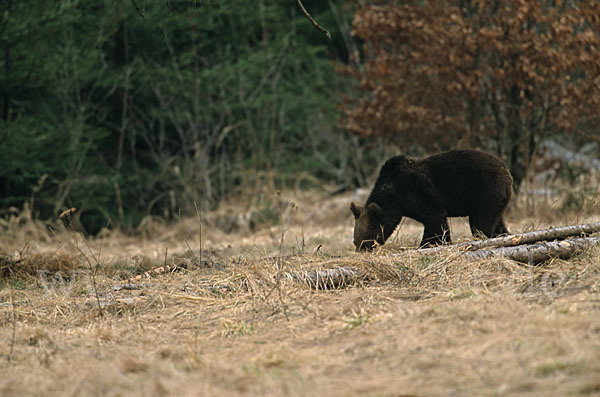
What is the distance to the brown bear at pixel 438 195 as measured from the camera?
21.8 feet

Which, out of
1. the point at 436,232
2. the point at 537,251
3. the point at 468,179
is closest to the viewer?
the point at 537,251

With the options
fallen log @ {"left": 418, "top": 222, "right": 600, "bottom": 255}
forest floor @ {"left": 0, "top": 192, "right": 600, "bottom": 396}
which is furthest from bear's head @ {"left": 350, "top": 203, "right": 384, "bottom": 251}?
fallen log @ {"left": 418, "top": 222, "right": 600, "bottom": 255}

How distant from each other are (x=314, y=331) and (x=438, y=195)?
3132 millimetres

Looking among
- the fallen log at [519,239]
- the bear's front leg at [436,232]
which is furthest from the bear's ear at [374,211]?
the fallen log at [519,239]

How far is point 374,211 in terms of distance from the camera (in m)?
7.05

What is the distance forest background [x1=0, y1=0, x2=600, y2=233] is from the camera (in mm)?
10211

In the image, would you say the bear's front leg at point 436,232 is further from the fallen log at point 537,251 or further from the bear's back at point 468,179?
the fallen log at point 537,251

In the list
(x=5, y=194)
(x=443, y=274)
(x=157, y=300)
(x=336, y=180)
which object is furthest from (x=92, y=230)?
(x=443, y=274)

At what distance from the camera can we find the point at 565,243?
550 centimetres

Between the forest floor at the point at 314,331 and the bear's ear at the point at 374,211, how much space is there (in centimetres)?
92

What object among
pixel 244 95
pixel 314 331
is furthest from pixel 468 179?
pixel 244 95

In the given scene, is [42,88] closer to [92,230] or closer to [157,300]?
[92,230]

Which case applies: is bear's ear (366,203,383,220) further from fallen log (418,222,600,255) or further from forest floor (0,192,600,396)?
fallen log (418,222,600,255)

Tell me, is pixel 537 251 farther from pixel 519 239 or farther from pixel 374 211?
pixel 374 211
